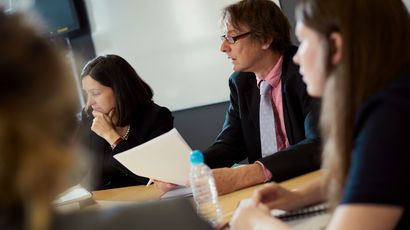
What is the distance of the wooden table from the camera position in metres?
1.51

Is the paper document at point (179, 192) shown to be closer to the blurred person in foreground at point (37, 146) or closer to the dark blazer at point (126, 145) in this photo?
the dark blazer at point (126, 145)

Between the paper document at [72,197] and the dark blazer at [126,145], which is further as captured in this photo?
the dark blazer at [126,145]

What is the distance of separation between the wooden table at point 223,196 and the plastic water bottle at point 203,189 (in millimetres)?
31

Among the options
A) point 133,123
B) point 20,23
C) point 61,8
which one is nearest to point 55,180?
point 20,23

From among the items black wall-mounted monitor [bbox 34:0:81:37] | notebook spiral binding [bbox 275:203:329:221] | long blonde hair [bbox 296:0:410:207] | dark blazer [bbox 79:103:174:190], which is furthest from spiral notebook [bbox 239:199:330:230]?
black wall-mounted monitor [bbox 34:0:81:37]

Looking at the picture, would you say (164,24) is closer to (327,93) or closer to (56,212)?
(327,93)

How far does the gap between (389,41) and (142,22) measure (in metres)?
3.03

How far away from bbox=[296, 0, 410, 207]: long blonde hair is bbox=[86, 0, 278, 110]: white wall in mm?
2692

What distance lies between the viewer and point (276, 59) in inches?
90.0

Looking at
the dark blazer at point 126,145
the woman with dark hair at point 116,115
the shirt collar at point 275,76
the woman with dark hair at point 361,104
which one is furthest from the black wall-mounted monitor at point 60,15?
the woman with dark hair at point 361,104

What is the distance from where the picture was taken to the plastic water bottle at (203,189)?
4.84ft

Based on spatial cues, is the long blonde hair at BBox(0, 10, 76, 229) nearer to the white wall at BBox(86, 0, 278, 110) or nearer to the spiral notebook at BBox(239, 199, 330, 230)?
the spiral notebook at BBox(239, 199, 330, 230)

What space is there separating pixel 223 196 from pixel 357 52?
871 millimetres

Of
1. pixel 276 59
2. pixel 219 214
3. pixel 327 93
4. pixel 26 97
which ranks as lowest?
pixel 219 214
